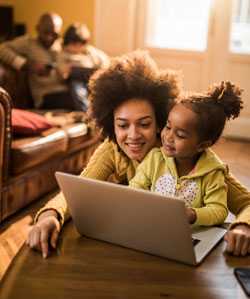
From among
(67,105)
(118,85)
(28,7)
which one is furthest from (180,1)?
(118,85)

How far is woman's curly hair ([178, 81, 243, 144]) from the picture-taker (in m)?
1.28

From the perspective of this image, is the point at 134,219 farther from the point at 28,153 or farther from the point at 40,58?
the point at 40,58

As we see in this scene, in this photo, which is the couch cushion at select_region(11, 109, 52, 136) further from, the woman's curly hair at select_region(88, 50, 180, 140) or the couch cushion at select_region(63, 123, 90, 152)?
the woman's curly hair at select_region(88, 50, 180, 140)

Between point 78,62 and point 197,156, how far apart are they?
2.66 meters

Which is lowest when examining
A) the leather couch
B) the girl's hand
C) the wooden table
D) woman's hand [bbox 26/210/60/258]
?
the leather couch

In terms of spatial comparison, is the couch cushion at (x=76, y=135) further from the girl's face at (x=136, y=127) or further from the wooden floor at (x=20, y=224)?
the girl's face at (x=136, y=127)

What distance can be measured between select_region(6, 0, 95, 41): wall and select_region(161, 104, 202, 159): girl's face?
3.93 meters

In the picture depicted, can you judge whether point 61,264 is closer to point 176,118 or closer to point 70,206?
point 70,206

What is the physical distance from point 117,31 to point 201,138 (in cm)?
395

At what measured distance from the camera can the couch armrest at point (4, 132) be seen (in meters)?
2.57

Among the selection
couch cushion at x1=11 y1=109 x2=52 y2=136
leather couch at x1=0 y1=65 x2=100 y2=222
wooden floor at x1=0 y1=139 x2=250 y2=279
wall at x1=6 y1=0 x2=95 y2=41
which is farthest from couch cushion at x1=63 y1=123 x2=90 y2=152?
wall at x1=6 y1=0 x2=95 y2=41

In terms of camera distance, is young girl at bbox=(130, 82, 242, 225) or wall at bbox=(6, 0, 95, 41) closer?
young girl at bbox=(130, 82, 242, 225)

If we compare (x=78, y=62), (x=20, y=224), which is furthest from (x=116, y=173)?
(x=78, y=62)

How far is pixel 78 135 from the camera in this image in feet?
11.0
